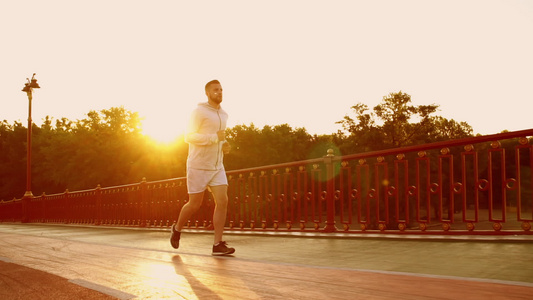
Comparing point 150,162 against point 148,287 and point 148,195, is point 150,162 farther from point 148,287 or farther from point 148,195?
point 148,287

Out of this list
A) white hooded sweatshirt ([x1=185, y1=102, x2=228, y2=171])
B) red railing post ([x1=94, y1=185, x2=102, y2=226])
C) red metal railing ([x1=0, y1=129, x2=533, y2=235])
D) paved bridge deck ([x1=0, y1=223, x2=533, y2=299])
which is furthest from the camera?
red railing post ([x1=94, y1=185, x2=102, y2=226])

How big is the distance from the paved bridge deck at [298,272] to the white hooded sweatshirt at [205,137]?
104 cm

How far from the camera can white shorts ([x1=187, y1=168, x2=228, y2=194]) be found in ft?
17.1

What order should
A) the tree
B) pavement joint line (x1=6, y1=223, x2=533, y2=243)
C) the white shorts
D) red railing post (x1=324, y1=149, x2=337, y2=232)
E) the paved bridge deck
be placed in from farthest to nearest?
the tree, red railing post (x1=324, y1=149, x2=337, y2=232), the white shorts, pavement joint line (x1=6, y1=223, x2=533, y2=243), the paved bridge deck

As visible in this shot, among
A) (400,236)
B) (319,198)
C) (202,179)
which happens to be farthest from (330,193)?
(202,179)

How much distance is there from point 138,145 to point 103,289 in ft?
171

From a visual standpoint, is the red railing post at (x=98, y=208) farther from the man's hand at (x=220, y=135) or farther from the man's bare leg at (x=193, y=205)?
the man's hand at (x=220, y=135)

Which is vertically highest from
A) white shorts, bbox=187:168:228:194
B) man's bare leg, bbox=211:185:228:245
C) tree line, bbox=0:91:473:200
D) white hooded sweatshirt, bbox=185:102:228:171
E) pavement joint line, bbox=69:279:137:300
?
tree line, bbox=0:91:473:200

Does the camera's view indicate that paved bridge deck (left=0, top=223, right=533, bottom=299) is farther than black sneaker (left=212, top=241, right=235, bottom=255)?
No

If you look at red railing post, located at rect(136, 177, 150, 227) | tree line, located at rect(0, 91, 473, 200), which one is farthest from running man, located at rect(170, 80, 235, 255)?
tree line, located at rect(0, 91, 473, 200)

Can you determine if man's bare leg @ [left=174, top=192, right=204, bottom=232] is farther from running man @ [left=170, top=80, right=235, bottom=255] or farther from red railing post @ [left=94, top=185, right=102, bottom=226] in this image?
red railing post @ [left=94, top=185, right=102, bottom=226]

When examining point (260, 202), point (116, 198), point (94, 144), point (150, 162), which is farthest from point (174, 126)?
point (260, 202)

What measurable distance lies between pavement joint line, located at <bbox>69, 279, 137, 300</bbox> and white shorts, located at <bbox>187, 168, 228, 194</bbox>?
6.50ft

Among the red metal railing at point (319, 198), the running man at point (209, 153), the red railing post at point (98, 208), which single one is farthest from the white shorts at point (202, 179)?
the red railing post at point (98, 208)
